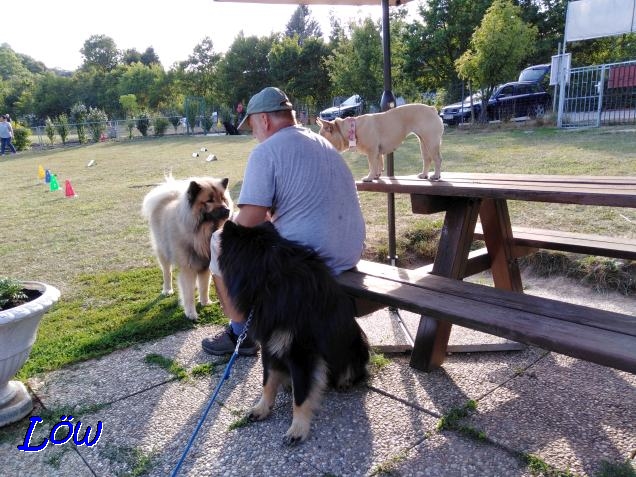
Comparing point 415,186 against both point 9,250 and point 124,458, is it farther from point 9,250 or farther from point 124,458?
point 9,250

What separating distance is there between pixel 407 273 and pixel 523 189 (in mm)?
786

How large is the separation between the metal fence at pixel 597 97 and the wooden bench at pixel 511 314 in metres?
14.2

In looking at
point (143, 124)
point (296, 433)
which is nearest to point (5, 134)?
point (143, 124)

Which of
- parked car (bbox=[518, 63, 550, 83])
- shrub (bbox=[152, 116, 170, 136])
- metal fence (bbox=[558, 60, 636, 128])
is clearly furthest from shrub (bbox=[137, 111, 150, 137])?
metal fence (bbox=[558, 60, 636, 128])

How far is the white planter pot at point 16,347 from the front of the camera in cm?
225

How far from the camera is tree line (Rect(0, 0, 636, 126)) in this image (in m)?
17.3

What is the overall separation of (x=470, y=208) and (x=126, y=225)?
540cm

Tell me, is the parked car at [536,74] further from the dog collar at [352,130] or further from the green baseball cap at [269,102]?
the green baseball cap at [269,102]

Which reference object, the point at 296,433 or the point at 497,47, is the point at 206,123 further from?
the point at 296,433

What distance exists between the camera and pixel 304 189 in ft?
7.89

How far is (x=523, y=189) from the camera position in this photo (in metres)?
2.24

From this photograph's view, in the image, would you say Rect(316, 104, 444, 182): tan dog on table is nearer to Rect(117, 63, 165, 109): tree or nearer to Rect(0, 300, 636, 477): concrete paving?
Rect(0, 300, 636, 477): concrete paving

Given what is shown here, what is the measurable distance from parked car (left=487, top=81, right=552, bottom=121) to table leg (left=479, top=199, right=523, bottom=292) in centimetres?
1638

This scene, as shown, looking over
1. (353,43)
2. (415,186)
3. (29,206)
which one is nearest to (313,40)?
(353,43)
